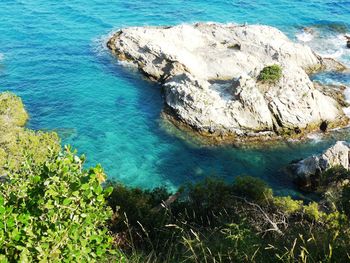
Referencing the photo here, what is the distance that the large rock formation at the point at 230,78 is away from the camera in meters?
40.3

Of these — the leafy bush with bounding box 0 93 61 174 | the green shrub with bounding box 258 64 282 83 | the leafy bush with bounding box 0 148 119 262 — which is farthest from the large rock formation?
the leafy bush with bounding box 0 148 119 262

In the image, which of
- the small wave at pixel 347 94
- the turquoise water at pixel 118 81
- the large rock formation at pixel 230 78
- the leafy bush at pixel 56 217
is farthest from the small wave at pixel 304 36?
the leafy bush at pixel 56 217

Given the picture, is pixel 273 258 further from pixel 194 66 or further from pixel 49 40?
pixel 49 40

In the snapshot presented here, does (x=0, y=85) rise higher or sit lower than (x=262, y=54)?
lower

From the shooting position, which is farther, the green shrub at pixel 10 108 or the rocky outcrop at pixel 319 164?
the green shrub at pixel 10 108

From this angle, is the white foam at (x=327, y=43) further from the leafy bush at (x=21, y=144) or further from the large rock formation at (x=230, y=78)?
the leafy bush at (x=21, y=144)

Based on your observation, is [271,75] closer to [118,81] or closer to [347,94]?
[347,94]

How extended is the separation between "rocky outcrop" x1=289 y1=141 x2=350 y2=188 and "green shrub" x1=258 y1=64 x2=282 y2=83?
10341mm

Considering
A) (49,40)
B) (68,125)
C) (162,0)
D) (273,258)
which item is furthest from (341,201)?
(162,0)

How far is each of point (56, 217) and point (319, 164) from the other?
2793 cm

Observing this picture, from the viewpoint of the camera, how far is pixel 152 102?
145ft

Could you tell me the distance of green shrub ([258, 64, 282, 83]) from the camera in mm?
42156

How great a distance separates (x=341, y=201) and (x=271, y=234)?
4733 mm

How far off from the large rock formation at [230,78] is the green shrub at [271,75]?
16.7 inches
